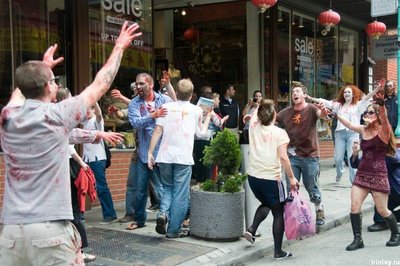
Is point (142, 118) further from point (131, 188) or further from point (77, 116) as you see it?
point (77, 116)

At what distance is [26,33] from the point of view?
774cm

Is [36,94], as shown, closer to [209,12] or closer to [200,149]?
[200,149]

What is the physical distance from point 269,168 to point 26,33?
4.45 m

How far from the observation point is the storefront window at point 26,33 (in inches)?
294

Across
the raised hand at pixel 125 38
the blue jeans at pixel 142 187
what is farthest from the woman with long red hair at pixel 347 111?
the raised hand at pixel 125 38

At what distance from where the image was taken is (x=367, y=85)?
55.1 ft

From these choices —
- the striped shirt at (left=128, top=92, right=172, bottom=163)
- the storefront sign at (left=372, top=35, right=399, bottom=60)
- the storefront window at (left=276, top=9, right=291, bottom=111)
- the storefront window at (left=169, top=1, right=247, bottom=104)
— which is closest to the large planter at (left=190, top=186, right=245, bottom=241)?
the striped shirt at (left=128, top=92, right=172, bottom=163)

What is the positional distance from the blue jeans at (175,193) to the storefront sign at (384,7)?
5.58 m

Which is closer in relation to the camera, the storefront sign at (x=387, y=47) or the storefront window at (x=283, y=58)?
the storefront sign at (x=387, y=47)

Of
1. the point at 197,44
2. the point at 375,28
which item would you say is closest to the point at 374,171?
the point at 375,28

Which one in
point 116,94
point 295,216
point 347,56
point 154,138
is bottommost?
point 295,216

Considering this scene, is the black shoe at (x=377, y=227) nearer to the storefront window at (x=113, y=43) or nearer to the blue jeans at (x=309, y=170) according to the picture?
the blue jeans at (x=309, y=170)

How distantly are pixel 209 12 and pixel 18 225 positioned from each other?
1089cm

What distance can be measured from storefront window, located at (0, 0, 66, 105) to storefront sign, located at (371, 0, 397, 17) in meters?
5.61
